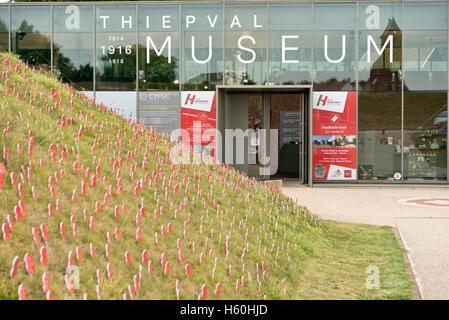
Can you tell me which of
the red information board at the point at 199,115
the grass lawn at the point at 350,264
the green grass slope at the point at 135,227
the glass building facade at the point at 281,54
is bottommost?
the grass lawn at the point at 350,264

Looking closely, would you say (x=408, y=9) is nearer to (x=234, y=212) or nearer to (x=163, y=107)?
(x=163, y=107)

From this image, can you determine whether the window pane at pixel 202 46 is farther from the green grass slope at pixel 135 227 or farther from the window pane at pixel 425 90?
the green grass slope at pixel 135 227

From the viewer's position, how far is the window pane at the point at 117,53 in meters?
19.0

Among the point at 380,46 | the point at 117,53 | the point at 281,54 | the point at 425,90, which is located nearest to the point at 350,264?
the point at 281,54

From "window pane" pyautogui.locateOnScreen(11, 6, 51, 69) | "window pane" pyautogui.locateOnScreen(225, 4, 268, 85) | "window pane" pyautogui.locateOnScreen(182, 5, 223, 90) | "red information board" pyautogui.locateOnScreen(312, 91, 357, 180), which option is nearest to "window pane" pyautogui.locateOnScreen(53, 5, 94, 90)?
"window pane" pyautogui.locateOnScreen(11, 6, 51, 69)

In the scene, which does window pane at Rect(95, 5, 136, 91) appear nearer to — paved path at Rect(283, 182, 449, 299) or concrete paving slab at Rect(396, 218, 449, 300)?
paved path at Rect(283, 182, 449, 299)

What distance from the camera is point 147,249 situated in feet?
17.7

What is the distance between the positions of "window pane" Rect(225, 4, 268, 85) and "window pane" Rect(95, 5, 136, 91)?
343cm

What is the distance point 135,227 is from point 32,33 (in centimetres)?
1564

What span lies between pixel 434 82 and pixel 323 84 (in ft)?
12.8

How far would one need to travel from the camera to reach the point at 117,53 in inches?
752

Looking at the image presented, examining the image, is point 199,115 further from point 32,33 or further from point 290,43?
point 32,33

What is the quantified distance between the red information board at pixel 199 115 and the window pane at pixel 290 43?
2400 millimetres

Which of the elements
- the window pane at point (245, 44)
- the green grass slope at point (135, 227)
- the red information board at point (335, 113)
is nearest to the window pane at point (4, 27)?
the window pane at point (245, 44)
